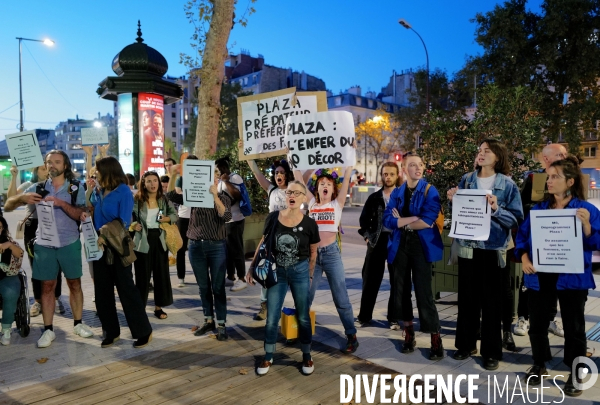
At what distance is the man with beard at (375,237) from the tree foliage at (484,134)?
83 centimetres

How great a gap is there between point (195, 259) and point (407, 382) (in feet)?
8.38

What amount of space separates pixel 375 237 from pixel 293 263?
5.53 feet

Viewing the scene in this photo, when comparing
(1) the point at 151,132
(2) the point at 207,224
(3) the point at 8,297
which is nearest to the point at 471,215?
(2) the point at 207,224

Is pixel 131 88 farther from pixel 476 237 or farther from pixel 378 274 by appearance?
pixel 476 237

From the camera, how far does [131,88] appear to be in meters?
13.5

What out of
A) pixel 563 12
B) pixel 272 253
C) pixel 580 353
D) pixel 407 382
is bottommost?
pixel 407 382

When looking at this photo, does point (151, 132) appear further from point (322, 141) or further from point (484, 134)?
point (484, 134)

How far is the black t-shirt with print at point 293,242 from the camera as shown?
13.6 feet

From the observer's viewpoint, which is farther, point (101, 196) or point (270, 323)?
point (101, 196)

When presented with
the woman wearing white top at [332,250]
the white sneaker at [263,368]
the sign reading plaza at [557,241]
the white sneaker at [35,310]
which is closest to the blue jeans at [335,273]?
the woman wearing white top at [332,250]

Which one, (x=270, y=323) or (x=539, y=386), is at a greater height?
(x=270, y=323)

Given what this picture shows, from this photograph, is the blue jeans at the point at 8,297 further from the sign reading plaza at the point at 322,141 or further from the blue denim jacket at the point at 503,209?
the blue denim jacket at the point at 503,209

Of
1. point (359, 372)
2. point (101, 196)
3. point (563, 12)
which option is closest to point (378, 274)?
point (359, 372)

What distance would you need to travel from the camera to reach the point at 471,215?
13.8ft
